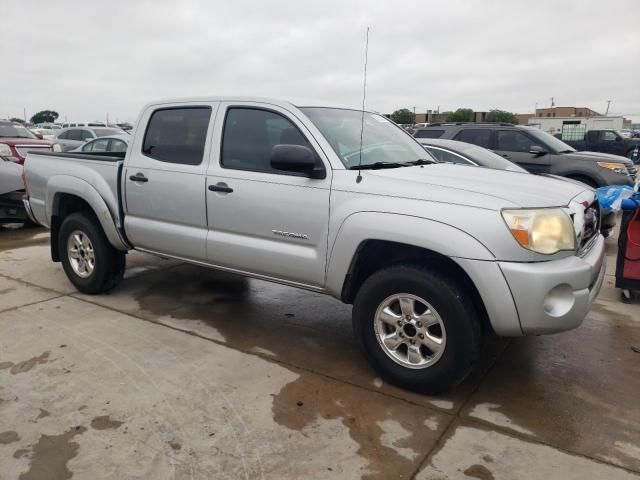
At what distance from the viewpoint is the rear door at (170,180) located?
4.24 meters

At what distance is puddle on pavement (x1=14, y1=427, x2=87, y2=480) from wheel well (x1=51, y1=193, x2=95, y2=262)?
2.76 metres

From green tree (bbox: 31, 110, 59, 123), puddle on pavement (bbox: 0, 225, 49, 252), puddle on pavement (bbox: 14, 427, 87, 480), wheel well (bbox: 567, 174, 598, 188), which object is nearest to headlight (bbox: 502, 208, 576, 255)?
puddle on pavement (bbox: 14, 427, 87, 480)

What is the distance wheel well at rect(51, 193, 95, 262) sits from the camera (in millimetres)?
5250

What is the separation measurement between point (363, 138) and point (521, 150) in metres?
6.83

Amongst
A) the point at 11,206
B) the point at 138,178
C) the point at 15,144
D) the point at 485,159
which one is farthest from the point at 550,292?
the point at 15,144

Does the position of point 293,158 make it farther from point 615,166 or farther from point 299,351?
point 615,166

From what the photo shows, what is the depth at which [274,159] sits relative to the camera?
3.42 metres

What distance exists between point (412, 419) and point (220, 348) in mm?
1621

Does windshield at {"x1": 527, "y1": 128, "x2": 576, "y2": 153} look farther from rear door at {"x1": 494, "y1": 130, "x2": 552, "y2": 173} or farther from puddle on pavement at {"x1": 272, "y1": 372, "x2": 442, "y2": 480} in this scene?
puddle on pavement at {"x1": 272, "y1": 372, "x2": 442, "y2": 480}

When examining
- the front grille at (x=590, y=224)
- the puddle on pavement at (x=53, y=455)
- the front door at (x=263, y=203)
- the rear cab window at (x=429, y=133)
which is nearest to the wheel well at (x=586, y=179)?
the rear cab window at (x=429, y=133)

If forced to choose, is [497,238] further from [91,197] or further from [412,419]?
[91,197]

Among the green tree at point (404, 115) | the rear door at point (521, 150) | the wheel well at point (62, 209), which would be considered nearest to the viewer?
the wheel well at point (62, 209)

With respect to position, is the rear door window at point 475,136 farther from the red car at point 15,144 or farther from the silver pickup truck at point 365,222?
the red car at point 15,144

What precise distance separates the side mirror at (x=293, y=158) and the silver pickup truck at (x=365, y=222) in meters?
0.01
